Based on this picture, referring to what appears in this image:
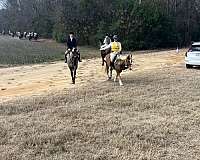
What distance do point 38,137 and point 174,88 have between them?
25.7 feet

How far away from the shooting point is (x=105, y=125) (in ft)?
35.8

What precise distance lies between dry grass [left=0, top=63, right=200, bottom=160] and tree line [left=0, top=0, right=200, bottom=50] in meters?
38.9

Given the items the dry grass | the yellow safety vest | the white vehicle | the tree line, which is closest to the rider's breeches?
the yellow safety vest

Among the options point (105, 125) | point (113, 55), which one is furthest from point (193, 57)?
point (105, 125)

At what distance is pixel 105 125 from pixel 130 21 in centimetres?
4485

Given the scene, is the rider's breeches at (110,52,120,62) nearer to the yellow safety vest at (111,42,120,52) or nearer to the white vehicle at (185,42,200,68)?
the yellow safety vest at (111,42,120,52)

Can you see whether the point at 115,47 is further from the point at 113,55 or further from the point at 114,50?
the point at 113,55

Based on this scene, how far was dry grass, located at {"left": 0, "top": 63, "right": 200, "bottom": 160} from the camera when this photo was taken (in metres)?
8.99

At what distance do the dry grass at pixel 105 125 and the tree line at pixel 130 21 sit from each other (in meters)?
38.9

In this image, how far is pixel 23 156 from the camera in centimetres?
875

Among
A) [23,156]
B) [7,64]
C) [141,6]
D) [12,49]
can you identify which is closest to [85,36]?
[141,6]

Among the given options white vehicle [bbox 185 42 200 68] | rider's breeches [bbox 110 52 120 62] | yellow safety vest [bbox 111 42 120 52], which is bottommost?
white vehicle [bbox 185 42 200 68]

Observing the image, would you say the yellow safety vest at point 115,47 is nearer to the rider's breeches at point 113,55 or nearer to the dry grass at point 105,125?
the rider's breeches at point 113,55

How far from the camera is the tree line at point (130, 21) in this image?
179 feet
